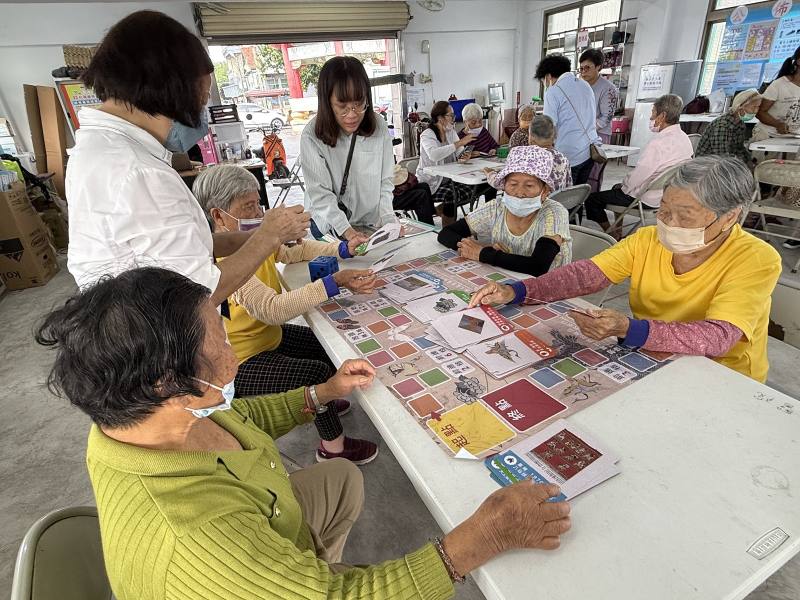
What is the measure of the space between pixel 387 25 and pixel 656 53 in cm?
457

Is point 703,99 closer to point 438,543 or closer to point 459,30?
point 459,30

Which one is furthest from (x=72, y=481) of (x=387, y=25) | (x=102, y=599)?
(x=387, y=25)

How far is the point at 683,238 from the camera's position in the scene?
4.70ft

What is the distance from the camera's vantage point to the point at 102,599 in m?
0.91

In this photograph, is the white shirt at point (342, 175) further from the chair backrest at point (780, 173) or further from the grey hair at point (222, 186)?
the chair backrest at point (780, 173)

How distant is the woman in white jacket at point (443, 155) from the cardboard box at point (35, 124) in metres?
5.29

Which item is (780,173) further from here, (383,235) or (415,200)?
(383,235)

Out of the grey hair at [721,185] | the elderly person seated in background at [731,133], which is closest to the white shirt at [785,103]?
the elderly person seated in background at [731,133]

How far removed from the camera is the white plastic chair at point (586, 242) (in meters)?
2.13

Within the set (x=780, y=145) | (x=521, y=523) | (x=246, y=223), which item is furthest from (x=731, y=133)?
(x=521, y=523)

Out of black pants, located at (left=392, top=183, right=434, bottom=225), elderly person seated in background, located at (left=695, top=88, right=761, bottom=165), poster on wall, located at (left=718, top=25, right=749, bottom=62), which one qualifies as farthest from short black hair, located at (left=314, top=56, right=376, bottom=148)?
poster on wall, located at (left=718, top=25, right=749, bottom=62)

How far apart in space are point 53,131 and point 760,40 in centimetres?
989

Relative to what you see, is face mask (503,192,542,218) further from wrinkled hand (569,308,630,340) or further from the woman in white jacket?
the woman in white jacket

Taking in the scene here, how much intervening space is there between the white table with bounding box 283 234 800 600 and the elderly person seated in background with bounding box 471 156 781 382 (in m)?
0.13
